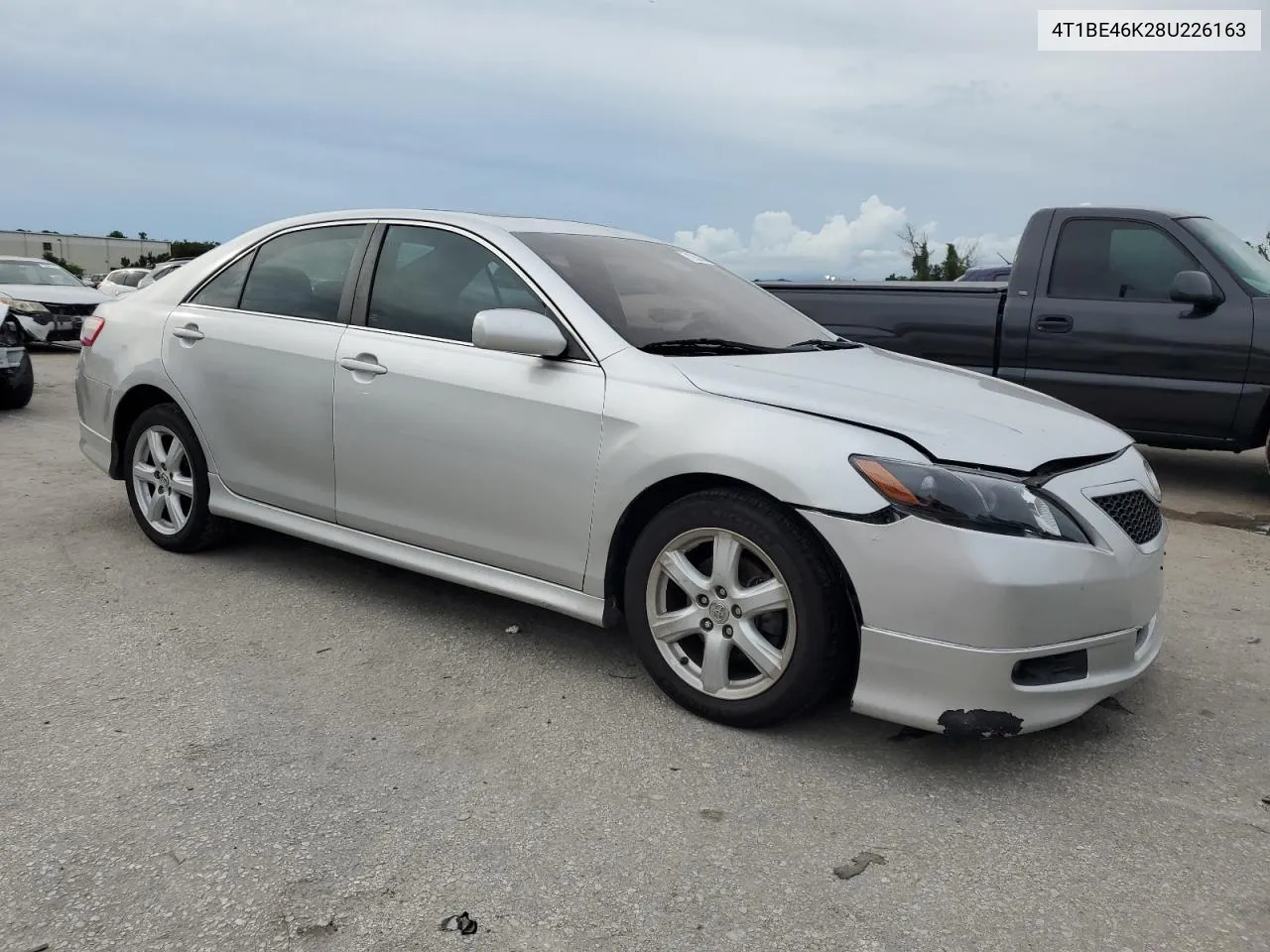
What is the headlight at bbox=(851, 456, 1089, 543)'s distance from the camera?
2779 mm

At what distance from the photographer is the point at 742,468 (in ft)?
9.91

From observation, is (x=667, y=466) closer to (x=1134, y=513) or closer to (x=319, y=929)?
(x=1134, y=513)

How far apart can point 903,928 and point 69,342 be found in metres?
15.6

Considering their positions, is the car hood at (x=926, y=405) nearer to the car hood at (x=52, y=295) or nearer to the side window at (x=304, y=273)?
the side window at (x=304, y=273)

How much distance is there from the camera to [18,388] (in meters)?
9.48

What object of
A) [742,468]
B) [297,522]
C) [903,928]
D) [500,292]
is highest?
[500,292]

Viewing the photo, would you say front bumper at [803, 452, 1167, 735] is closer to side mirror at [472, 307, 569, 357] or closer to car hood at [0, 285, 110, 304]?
side mirror at [472, 307, 569, 357]

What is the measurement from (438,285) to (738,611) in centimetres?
Result: 179

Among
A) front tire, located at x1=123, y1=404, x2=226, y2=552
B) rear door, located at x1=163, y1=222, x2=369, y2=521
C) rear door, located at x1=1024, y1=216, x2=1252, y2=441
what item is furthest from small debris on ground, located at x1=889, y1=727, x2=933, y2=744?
rear door, located at x1=1024, y1=216, x2=1252, y2=441

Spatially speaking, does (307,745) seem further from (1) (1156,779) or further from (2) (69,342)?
(2) (69,342)

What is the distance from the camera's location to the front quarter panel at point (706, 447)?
114 inches

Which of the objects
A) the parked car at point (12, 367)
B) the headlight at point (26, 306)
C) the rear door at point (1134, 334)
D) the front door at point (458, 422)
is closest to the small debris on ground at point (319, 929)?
the front door at point (458, 422)

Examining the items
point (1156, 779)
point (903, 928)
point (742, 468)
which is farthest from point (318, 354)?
point (1156, 779)

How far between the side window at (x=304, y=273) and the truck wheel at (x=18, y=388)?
608 centimetres
